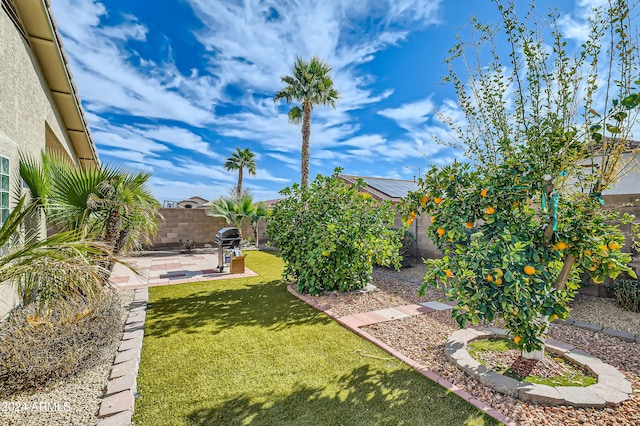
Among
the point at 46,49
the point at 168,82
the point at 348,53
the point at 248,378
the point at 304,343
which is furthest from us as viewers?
the point at 168,82

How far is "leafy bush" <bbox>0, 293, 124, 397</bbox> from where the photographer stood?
3166 mm

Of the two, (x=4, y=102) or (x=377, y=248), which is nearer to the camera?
(x=4, y=102)

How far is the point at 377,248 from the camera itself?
673 centimetres

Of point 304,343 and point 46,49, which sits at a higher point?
point 46,49

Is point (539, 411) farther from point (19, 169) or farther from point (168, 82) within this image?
point (168, 82)

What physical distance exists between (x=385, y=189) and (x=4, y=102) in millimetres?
15698

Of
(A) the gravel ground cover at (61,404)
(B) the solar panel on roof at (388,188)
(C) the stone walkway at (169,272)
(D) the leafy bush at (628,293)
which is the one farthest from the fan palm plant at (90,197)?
(B) the solar panel on roof at (388,188)

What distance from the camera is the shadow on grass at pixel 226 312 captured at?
5176 millimetres

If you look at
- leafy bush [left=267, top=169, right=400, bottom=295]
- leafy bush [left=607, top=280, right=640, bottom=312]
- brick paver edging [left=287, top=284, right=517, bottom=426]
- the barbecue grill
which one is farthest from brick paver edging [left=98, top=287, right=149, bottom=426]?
leafy bush [left=607, top=280, right=640, bottom=312]

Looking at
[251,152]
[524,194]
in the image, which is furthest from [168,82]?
[251,152]

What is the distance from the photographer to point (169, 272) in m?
10.0

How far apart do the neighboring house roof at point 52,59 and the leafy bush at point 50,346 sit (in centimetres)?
546

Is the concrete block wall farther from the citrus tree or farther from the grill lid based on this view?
the citrus tree

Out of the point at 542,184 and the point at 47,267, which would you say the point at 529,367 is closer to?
the point at 542,184
